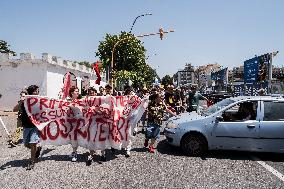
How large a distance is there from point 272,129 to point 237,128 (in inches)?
34.1

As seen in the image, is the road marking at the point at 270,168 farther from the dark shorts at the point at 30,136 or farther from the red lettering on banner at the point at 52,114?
the dark shorts at the point at 30,136

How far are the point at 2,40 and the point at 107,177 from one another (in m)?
76.4

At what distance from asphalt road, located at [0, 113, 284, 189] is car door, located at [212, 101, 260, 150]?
1.33ft

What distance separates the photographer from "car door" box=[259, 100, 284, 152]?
866 cm

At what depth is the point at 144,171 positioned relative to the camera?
7.57 m

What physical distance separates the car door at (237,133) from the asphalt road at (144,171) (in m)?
0.40

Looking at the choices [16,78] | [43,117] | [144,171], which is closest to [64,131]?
[43,117]

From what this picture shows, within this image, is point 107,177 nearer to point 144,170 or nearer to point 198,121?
point 144,170

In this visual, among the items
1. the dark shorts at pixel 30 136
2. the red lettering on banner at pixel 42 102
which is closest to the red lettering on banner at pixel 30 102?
the red lettering on banner at pixel 42 102

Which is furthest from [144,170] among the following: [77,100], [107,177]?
[77,100]

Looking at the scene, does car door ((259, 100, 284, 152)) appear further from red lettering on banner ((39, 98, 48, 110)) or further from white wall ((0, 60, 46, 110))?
white wall ((0, 60, 46, 110))

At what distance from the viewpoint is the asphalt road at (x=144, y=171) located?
6.72 meters

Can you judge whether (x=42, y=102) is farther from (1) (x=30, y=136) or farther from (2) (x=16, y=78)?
(2) (x=16, y=78)

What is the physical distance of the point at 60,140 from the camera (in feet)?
27.8
